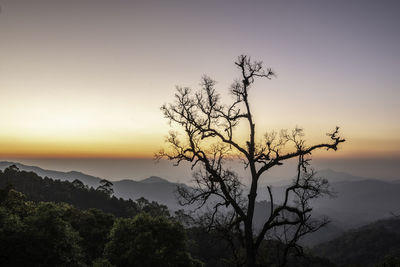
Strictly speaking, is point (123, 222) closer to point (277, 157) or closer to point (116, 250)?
point (116, 250)

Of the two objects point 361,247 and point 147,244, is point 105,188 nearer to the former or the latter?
point 147,244

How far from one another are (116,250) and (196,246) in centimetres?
3789

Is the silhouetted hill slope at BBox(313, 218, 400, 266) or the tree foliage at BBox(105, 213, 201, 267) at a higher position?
the tree foliage at BBox(105, 213, 201, 267)

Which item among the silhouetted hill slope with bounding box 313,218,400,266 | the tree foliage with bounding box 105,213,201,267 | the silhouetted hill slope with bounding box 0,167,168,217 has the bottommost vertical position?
the silhouetted hill slope with bounding box 313,218,400,266

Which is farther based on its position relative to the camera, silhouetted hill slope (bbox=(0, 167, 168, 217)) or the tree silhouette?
the tree silhouette

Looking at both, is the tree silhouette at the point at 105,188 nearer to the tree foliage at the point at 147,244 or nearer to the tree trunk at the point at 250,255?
the tree foliage at the point at 147,244

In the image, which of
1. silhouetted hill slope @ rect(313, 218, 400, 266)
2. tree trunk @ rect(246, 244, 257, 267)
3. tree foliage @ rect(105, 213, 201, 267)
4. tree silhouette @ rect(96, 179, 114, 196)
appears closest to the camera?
tree trunk @ rect(246, 244, 257, 267)

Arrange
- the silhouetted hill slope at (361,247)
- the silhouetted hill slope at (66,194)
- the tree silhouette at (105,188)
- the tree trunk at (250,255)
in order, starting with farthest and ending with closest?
the silhouetted hill slope at (361,247) < the tree silhouette at (105,188) < the silhouetted hill slope at (66,194) < the tree trunk at (250,255)

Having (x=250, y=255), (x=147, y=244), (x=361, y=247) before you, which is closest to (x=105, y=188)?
(x=147, y=244)

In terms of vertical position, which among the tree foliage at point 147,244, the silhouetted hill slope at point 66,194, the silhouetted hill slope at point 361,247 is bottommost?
the silhouetted hill slope at point 361,247

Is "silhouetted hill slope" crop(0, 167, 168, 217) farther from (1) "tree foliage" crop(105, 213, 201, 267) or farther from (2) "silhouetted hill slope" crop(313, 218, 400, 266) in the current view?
(2) "silhouetted hill slope" crop(313, 218, 400, 266)

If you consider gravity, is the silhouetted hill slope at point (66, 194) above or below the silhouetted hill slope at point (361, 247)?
above

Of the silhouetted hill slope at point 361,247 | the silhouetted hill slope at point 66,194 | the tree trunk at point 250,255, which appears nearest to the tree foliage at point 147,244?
the tree trunk at point 250,255

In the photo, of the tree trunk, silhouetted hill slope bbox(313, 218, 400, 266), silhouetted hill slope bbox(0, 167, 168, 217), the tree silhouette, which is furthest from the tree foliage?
silhouetted hill slope bbox(313, 218, 400, 266)
